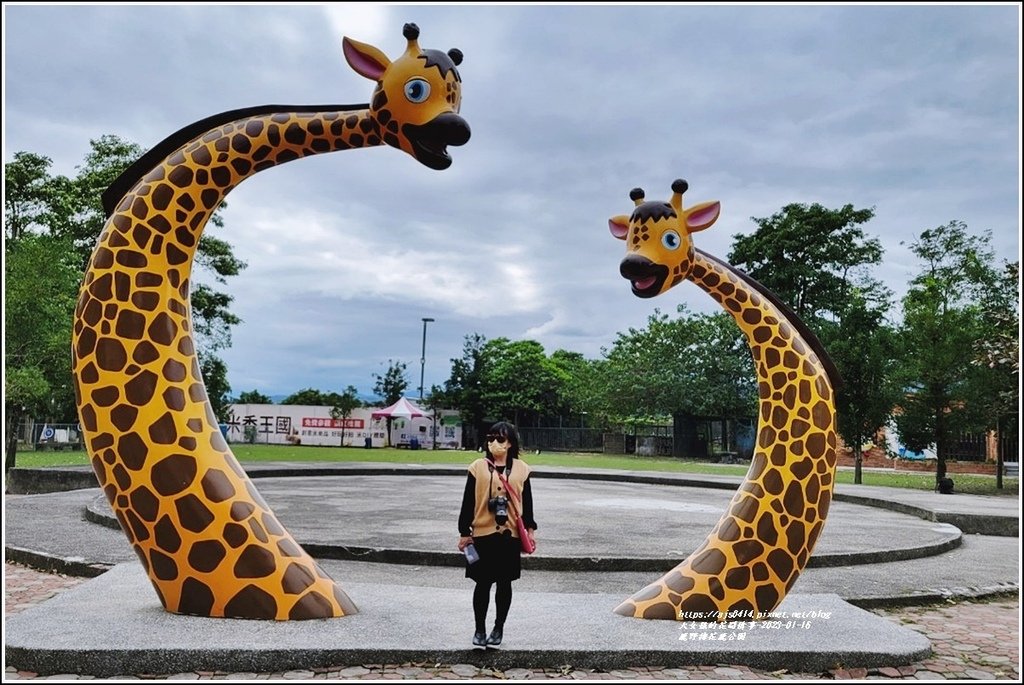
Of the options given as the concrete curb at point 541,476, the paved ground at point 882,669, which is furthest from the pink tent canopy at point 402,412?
the paved ground at point 882,669

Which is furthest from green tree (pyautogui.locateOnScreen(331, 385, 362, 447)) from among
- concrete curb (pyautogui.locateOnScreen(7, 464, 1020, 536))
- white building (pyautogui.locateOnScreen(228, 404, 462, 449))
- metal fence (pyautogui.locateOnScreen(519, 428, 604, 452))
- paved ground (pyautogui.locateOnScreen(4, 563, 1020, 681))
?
paved ground (pyautogui.locateOnScreen(4, 563, 1020, 681))

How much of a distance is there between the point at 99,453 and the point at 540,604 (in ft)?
10.2

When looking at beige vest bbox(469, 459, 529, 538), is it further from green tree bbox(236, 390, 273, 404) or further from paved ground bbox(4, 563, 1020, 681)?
green tree bbox(236, 390, 273, 404)

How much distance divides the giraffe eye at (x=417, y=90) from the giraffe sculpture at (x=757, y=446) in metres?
1.79

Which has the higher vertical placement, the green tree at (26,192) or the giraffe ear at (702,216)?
the green tree at (26,192)

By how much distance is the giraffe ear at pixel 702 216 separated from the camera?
5840mm

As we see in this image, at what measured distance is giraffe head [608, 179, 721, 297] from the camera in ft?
18.3

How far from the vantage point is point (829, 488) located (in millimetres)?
5582

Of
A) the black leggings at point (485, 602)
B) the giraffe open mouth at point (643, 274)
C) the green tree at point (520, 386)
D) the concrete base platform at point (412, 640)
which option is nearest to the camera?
the concrete base platform at point (412, 640)

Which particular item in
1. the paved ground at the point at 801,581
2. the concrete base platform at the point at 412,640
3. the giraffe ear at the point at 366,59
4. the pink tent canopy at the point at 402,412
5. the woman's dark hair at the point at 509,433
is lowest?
the paved ground at the point at 801,581

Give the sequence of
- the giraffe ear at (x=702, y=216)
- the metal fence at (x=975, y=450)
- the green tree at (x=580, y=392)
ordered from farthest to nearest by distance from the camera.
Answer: the green tree at (x=580, y=392) < the metal fence at (x=975, y=450) < the giraffe ear at (x=702, y=216)

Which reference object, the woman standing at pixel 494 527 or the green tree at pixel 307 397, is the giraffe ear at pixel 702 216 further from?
the green tree at pixel 307 397

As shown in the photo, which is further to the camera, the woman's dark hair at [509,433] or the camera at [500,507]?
the woman's dark hair at [509,433]

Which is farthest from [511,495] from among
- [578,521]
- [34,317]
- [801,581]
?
[34,317]
